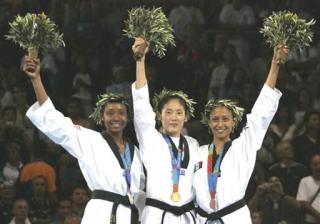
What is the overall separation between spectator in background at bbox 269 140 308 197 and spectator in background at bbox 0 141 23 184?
3340 mm

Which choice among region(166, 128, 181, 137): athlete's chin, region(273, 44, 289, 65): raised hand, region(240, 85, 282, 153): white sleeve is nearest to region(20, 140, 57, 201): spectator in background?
region(166, 128, 181, 137): athlete's chin

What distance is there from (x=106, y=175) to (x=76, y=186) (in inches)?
157

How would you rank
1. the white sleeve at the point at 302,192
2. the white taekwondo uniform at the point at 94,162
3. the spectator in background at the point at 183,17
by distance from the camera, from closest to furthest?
the white taekwondo uniform at the point at 94,162 → the white sleeve at the point at 302,192 → the spectator in background at the point at 183,17

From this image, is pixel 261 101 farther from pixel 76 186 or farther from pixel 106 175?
pixel 76 186

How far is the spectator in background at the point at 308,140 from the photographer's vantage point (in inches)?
616

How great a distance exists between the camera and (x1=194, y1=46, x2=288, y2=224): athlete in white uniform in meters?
11.6

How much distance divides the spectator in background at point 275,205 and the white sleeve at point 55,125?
11.5 feet

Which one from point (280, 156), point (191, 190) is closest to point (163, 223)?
point (191, 190)

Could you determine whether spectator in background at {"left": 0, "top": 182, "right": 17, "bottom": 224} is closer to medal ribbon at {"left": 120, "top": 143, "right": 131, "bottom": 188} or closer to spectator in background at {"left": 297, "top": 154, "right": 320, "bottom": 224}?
spectator in background at {"left": 297, "top": 154, "right": 320, "bottom": 224}

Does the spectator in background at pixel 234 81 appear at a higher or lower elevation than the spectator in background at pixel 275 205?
higher

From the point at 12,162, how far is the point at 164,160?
4.74 meters

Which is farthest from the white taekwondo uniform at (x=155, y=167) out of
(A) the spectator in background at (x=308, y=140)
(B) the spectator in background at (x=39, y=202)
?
(A) the spectator in background at (x=308, y=140)

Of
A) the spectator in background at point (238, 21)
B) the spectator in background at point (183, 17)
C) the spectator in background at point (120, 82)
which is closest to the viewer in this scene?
the spectator in background at point (120, 82)

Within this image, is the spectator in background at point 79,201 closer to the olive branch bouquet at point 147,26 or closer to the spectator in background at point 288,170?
the spectator in background at point 288,170
